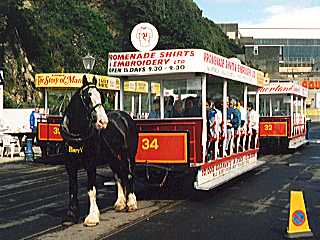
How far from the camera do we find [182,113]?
1219 cm

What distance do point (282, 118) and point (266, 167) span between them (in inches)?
226

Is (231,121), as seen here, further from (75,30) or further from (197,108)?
(75,30)

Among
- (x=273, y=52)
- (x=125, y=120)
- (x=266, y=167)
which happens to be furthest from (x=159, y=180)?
(x=273, y=52)

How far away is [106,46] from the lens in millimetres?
44281

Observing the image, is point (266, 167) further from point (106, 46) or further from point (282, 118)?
point (106, 46)

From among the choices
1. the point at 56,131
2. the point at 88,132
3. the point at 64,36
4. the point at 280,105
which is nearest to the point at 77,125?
the point at 88,132

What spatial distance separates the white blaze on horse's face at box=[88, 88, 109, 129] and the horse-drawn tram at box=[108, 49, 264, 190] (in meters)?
2.62

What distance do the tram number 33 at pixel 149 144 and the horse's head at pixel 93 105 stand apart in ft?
8.58

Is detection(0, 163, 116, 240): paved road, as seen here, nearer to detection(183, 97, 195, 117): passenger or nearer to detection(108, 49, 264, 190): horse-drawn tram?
detection(108, 49, 264, 190): horse-drawn tram

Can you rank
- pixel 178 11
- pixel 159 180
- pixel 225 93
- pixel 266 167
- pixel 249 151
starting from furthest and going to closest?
pixel 178 11 → pixel 266 167 → pixel 249 151 → pixel 225 93 → pixel 159 180

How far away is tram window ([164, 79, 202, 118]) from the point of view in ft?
39.5

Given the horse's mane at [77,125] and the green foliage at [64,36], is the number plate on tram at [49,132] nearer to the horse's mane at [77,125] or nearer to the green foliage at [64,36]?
the horse's mane at [77,125]

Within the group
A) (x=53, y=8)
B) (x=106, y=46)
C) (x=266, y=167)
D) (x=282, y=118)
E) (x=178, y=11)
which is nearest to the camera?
(x=266, y=167)

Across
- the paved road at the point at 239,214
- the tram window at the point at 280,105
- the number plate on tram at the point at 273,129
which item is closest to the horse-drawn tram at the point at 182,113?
the paved road at the point at 239,214
